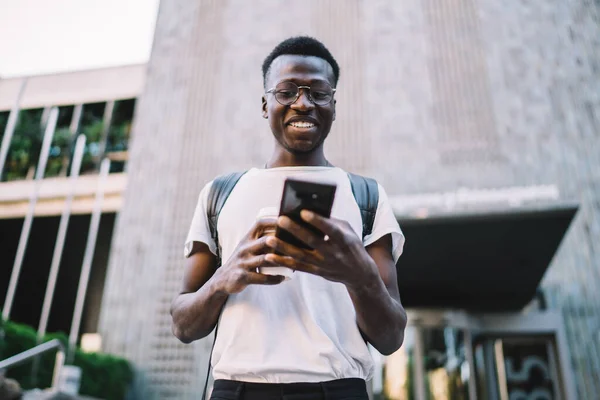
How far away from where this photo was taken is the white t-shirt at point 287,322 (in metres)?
1.32

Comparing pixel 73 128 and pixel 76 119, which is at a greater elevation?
pixel 76 119

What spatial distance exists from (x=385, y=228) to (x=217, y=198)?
0.52 m

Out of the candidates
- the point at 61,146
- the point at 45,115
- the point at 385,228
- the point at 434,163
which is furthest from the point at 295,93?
the point at 45,115

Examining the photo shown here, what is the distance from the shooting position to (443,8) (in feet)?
35.4

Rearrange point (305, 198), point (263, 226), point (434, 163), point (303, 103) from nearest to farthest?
point (305, 198) < point (263, 226) < point (303, 103) < point (434, 163)

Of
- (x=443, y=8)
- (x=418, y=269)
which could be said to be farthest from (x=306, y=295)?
(x=443, y=8)

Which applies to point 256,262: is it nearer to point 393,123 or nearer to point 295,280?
point 295,280

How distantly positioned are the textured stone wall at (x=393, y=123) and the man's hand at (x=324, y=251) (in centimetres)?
834

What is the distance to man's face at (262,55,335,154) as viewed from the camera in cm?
158

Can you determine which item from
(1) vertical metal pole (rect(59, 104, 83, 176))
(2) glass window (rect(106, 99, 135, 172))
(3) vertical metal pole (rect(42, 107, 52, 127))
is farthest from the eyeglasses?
(3) vertical metal pole (rect(42, 107, 52, 127))

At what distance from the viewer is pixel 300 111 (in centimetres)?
157

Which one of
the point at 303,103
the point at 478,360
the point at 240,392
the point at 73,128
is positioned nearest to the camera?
the point at 240,392

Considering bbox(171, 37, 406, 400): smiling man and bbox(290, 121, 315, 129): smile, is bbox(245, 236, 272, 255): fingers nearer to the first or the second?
bbox(171, 37, 406, 400): smiling man

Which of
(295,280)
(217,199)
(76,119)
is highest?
(76,119)
